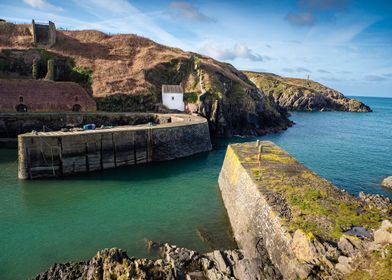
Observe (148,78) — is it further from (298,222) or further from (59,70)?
(298,222)

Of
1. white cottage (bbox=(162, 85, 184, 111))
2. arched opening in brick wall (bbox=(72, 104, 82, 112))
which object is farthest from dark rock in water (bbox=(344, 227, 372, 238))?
arched opening in brick wall (bbox=(72, 104, 82, 112))

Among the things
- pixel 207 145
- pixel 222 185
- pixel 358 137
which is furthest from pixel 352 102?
pixel 222 185

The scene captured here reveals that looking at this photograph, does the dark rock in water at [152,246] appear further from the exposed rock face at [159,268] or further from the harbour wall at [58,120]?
the harbour wall at [58,120]

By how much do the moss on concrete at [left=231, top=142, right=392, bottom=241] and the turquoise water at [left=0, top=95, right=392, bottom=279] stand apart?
4.89 m

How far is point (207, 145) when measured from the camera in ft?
150

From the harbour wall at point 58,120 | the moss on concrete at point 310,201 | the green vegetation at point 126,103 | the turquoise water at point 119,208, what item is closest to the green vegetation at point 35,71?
the green vegetation at point 126,103

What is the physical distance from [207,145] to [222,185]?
17.2 m

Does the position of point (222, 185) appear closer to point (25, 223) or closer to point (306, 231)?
point (306, 231)

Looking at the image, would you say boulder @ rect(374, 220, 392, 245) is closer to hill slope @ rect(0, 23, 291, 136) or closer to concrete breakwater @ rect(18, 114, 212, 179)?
concrete breakwater @ rect(18, 114, 212, 179)

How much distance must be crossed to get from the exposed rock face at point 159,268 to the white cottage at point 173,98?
147 ft

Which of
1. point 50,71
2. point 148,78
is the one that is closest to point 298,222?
point 148,78

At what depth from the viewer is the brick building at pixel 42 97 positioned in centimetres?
4903

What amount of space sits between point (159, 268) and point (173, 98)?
46.6 meters

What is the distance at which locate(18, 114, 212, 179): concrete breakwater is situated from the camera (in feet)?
101
